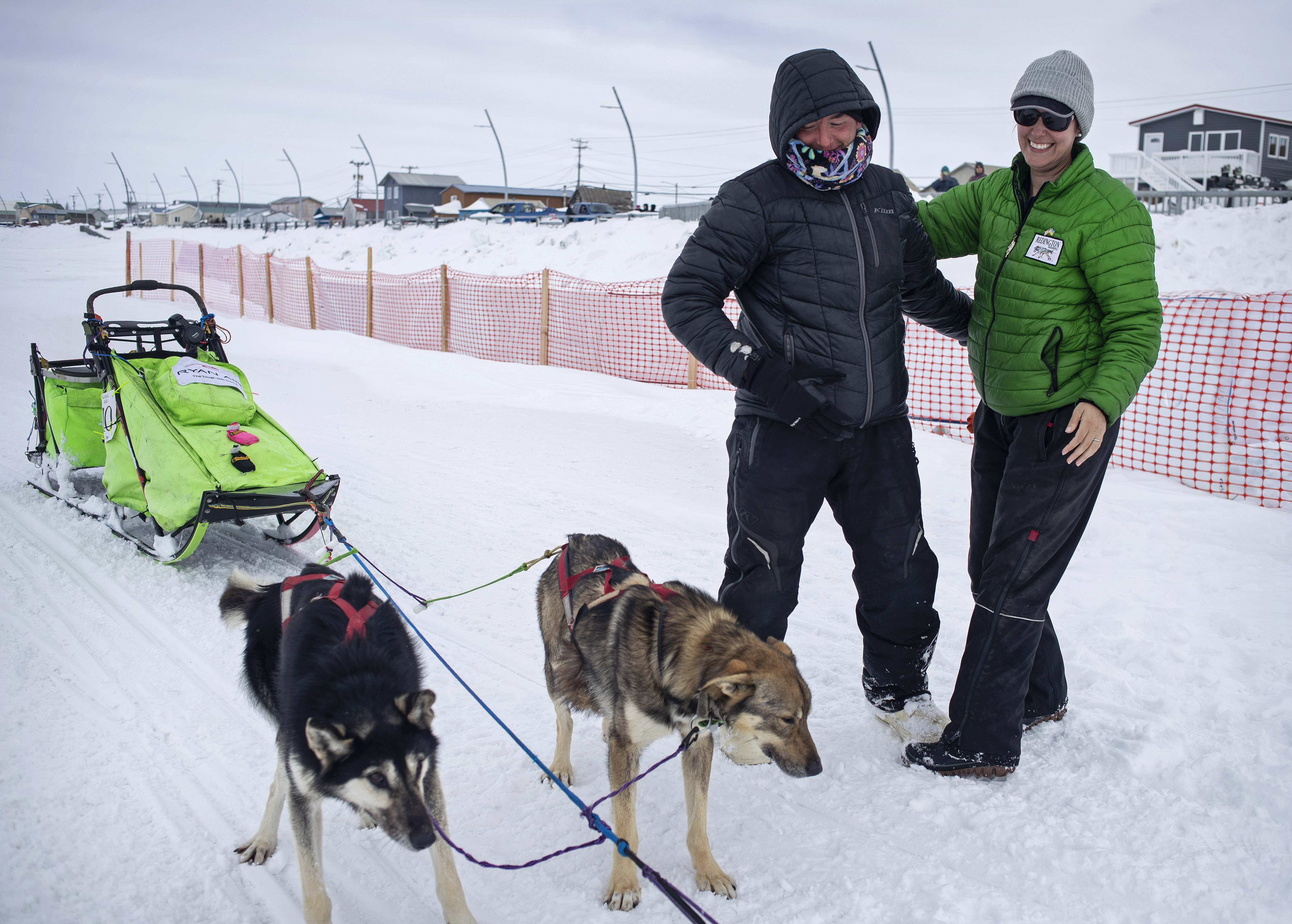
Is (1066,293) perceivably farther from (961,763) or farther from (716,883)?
(716,883)

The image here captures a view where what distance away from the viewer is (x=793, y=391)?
2.39 m

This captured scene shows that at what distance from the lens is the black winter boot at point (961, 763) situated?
2.65m

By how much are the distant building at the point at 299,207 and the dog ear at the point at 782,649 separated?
237 feet

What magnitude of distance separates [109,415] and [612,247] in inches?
689

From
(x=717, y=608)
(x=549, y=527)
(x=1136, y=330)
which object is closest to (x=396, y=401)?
(x=549, y=527)

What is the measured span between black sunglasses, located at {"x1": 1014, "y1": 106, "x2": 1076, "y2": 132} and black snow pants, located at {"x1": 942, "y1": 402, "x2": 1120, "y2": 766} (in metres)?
0.86

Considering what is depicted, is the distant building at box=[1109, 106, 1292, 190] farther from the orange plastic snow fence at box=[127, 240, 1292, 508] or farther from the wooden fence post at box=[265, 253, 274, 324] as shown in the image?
the wooden fence post at box=[265, 253, 274, 324]

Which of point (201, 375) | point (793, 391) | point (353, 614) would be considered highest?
point (793, 391)

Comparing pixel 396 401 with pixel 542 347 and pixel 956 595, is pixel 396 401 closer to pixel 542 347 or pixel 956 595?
pixel 542 347

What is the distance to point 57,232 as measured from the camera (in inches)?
1615

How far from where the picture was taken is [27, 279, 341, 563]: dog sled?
412cm

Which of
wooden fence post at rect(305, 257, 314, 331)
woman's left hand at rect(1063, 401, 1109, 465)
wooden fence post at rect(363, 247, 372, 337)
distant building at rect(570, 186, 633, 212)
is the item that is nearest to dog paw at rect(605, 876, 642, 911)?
woman's left hand at rect(1063, 401, 1109, 465)

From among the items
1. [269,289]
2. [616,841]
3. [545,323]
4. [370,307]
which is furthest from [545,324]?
[269,289]

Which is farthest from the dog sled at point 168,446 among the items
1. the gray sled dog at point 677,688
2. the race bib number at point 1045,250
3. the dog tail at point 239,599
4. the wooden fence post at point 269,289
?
the wooden fence post at point 269,289
